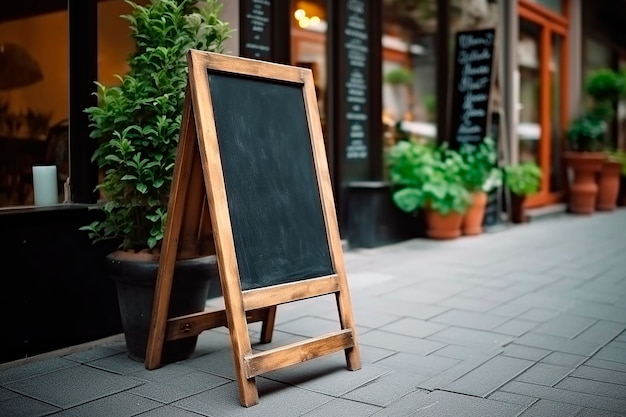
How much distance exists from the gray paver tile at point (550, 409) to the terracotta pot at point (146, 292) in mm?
1712

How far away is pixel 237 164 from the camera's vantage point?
345 cm

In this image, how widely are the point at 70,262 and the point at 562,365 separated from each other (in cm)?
273

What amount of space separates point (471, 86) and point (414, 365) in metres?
5.71

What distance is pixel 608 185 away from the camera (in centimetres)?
1226

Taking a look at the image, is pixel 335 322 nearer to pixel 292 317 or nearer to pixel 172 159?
pixel 292 317

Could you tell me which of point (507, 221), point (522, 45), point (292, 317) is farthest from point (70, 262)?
point (522, 45)

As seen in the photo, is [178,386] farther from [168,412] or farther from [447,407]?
[447,407]

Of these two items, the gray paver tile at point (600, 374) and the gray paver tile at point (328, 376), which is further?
the gray paver tile at point (600, 374)

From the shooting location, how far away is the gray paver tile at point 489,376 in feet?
11.2

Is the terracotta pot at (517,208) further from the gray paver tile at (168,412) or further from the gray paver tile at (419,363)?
the gray paver tile at (168,412)

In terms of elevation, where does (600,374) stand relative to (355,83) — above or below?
below

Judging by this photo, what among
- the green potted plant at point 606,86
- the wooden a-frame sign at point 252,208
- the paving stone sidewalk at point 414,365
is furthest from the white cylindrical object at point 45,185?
the green potted plant at point 606,86

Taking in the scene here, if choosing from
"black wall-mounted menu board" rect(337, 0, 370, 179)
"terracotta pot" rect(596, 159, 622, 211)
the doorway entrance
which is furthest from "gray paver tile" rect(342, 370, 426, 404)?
"terracotta pot" rect(596, 159, 622, 211)

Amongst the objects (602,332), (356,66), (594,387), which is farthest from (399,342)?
(356,66)
